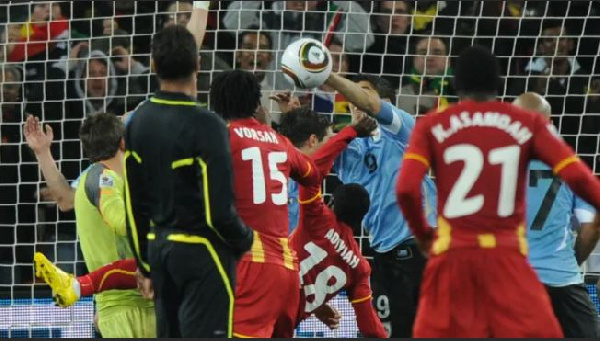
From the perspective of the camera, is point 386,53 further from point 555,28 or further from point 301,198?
point 301,198

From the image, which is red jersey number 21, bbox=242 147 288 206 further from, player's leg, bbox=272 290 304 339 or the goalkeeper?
the goalkeeper

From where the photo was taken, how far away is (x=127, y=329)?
24.8 ft

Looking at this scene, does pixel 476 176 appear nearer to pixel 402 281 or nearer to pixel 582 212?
pixel 582 212

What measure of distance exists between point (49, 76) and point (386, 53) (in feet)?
8.41

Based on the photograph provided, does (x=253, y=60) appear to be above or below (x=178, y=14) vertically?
below

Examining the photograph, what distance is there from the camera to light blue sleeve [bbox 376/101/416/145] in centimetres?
767

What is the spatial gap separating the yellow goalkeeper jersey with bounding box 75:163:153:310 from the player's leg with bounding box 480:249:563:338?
7.41ft

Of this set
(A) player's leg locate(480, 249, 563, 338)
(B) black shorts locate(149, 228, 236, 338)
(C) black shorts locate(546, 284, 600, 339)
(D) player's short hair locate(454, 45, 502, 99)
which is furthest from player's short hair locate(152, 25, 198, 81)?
(C) black shorts locate(546, 284, 600, 339)

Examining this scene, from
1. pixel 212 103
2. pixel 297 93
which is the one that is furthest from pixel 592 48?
pixel 212 103

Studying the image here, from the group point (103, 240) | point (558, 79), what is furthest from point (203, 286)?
point (558, 79)

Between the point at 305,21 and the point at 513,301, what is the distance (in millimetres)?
5490

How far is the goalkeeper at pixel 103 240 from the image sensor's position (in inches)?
294

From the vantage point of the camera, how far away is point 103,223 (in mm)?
7570

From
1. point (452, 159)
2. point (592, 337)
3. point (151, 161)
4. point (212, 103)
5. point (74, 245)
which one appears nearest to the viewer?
point (452, 159)
